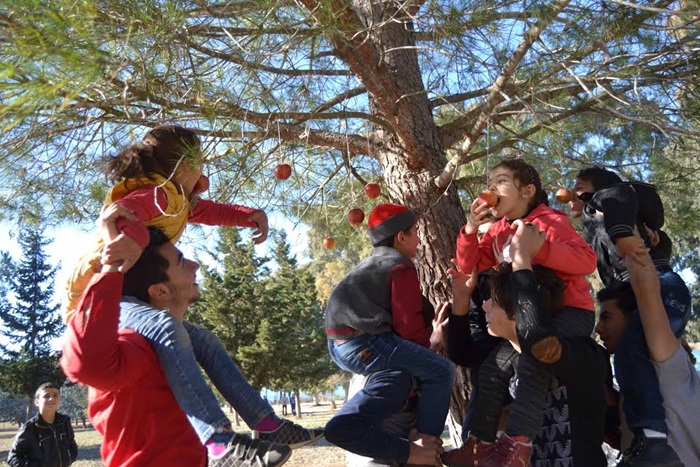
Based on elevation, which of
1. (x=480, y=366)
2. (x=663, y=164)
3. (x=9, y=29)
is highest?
(x=9, y=29)

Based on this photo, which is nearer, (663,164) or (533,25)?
(533,25)

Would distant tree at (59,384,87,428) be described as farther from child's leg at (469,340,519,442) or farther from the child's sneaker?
the child's sneaker

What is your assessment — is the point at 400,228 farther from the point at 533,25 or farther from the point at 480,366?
the point at 533,25

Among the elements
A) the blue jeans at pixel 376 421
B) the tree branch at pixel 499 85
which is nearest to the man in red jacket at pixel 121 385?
the blue jeans at pixel 376 421

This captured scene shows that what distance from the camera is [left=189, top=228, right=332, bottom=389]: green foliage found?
1958 cm

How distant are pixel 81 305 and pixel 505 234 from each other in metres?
1.69

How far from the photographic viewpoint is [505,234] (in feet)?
9.11

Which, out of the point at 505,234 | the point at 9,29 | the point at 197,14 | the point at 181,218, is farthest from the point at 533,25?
the point at 9,29

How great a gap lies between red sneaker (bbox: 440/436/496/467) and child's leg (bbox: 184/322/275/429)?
71 cm

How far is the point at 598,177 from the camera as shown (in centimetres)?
302

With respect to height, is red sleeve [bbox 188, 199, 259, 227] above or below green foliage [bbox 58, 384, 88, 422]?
above

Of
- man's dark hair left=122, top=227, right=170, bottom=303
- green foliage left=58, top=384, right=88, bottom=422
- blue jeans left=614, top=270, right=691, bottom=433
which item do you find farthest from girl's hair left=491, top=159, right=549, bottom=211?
green foliage left=58, top=384, right=88, bottom=422

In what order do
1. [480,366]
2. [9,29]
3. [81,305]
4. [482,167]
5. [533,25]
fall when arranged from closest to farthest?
[81,305] → [9,29] → [480,366] → [533,25] → [482,167]

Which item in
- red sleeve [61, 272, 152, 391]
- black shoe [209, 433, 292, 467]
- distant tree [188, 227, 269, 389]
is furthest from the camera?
distant tree [188, 227, 269, 389]
